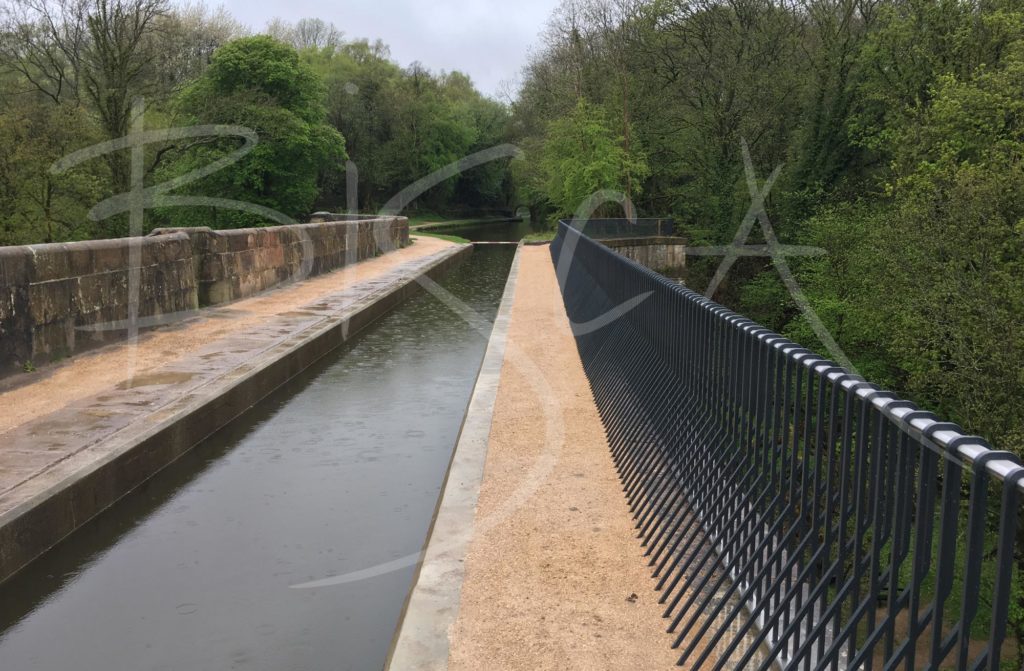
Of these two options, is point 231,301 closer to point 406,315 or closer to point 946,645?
point 406,315

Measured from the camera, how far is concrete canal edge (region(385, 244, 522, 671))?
143 inches

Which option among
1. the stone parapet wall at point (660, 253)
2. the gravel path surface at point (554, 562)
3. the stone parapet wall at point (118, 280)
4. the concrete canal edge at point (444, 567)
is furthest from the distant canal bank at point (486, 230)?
the concrete canal edge at point (444, 567)

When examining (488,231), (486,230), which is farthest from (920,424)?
(486,230)

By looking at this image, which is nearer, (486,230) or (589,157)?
(589,157)

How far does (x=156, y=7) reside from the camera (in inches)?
1377

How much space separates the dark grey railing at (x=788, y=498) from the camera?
86.7 inches

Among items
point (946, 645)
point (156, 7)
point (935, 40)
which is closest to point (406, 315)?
point (946, 645)

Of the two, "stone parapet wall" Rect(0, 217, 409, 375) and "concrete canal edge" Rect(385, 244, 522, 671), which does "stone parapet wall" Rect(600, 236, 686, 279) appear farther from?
"concrete canal edge" Rect(385, 244, 522, 671)

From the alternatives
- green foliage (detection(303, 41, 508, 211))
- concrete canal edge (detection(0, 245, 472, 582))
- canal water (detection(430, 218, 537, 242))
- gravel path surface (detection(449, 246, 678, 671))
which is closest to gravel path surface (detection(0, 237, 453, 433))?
concrete canal edge (detection(0, 245, 472, 582))

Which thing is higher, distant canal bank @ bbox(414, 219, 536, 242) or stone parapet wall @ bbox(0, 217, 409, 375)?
distant canal bank @ bbox(414, 219, 536, 242)

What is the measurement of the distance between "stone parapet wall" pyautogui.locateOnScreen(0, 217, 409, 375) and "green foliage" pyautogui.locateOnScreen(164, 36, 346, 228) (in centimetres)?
2477

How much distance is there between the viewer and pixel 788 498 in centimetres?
356

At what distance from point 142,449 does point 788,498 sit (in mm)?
4762

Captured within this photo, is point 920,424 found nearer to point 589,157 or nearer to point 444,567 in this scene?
point 444,567
